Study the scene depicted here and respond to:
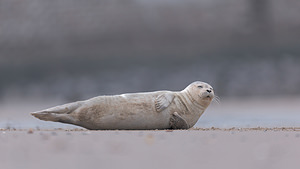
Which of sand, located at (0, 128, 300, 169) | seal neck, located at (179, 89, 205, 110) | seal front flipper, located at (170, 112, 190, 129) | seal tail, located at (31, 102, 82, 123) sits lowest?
seal front flipper, located at (170, 112, 190, 129)

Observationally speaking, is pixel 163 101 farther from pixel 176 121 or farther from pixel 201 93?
pixel 201 93

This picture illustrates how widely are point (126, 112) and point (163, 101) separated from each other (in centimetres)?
69

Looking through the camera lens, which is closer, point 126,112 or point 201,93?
point 126,112

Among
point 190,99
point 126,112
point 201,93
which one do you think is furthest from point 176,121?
point 126,112

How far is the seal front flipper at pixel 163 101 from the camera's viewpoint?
7.54 m

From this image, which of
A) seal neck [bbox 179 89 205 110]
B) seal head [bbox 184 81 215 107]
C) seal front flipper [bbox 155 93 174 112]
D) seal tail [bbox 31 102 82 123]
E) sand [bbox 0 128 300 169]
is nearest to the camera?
sand [bbox 0 128 300 169]

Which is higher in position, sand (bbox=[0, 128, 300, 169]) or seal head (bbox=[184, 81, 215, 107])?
sand (bbox=[0, 128, 300, 169])

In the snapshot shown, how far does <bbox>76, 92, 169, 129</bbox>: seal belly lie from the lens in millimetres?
7402

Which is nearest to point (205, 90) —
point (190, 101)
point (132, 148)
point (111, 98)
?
point (190, 101)

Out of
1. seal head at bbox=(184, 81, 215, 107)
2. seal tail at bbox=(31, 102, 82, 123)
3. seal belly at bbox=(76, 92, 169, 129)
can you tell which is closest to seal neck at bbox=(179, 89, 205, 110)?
seal head at bbox=(184, 81, 215, 107)

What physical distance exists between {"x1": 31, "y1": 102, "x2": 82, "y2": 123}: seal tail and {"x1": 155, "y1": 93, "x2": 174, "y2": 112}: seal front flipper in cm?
134

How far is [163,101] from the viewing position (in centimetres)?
761

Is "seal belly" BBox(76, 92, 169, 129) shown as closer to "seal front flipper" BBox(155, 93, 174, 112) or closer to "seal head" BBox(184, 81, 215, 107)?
"seal front flipper" BBox(155, 93, 174, 112)

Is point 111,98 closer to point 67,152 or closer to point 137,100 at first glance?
point 137,100
